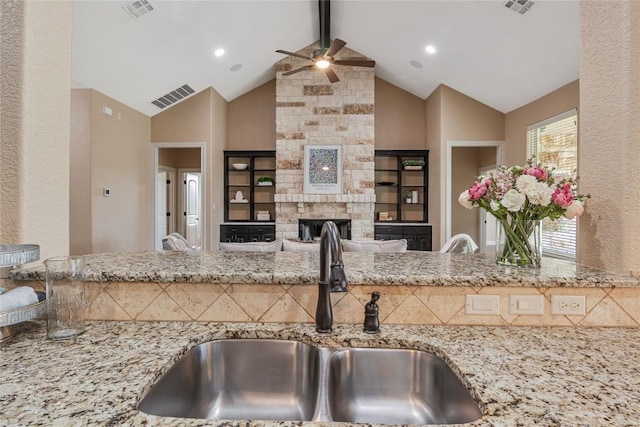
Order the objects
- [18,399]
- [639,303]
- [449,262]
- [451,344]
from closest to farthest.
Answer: [18,399] < [451,344] < [639,303] < [449,262]

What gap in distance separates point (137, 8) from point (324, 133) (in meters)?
3.39

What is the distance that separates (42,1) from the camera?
45.7 inches

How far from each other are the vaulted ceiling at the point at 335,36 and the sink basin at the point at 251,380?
152 inches

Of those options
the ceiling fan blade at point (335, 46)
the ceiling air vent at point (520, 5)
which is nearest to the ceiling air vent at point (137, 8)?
the ceiling fan blade at point (335, 46)

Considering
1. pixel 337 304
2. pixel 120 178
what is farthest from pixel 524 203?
pixel 120 178

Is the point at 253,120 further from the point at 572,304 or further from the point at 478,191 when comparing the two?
the point at 572,304

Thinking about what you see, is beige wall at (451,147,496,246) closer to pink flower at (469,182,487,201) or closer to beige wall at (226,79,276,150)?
beige wall at (226,79,276,150)

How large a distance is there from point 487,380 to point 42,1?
175 centimetres

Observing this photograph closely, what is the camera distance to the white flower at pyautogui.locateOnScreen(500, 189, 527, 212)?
121cm

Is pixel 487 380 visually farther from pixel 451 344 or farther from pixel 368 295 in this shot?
pixel 368 295

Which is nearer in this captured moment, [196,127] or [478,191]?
[478,191]

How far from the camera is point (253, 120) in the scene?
682 centimetres

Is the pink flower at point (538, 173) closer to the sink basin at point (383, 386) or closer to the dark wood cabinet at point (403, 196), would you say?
the sink basin at point (383, 386)

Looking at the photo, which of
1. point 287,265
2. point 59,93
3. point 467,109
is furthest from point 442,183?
point 59,93
